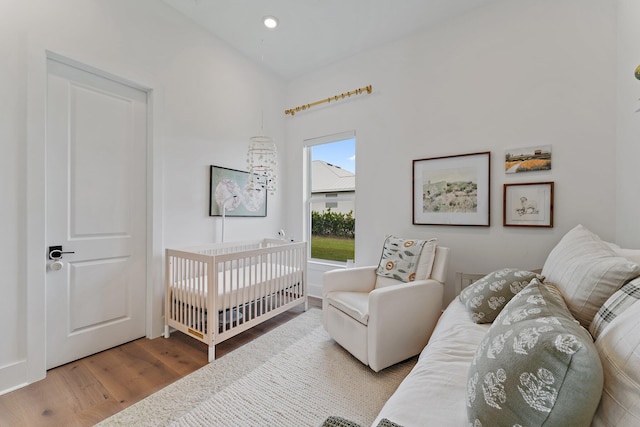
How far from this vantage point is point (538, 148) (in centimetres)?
221

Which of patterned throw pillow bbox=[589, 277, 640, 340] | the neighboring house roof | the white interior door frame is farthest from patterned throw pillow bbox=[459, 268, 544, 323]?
the white interior door frame

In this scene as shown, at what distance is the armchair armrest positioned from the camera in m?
2.27

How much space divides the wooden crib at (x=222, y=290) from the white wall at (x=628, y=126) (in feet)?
8.53

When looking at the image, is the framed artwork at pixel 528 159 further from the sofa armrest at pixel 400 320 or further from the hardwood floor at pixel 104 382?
the hardwood floor at pixel 104 382

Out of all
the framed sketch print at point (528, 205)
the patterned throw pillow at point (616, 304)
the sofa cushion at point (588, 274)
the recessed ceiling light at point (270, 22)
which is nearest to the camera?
the patterned throw pillow at point (616, 304)

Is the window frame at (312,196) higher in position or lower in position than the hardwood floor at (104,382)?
higher

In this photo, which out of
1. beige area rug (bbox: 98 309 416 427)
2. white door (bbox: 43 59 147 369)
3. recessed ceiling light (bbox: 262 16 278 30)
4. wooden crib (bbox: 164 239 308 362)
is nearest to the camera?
beige area rug (bbox: 98 309 416 427)

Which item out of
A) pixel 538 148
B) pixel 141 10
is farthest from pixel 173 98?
pixel 538 148

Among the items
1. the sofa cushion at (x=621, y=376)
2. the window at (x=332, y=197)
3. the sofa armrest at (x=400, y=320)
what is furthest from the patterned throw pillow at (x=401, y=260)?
the sofa cushion at (x=621, y=376)

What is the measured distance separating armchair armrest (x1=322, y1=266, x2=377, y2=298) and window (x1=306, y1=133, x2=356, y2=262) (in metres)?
0.90

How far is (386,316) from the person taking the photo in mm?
1769

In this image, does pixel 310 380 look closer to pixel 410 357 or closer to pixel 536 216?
pixel 410 357

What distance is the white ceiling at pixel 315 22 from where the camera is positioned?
2.41 metres

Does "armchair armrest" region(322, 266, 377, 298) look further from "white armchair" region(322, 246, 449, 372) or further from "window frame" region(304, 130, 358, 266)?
"window frame" region(304, 130, 358, 266)
